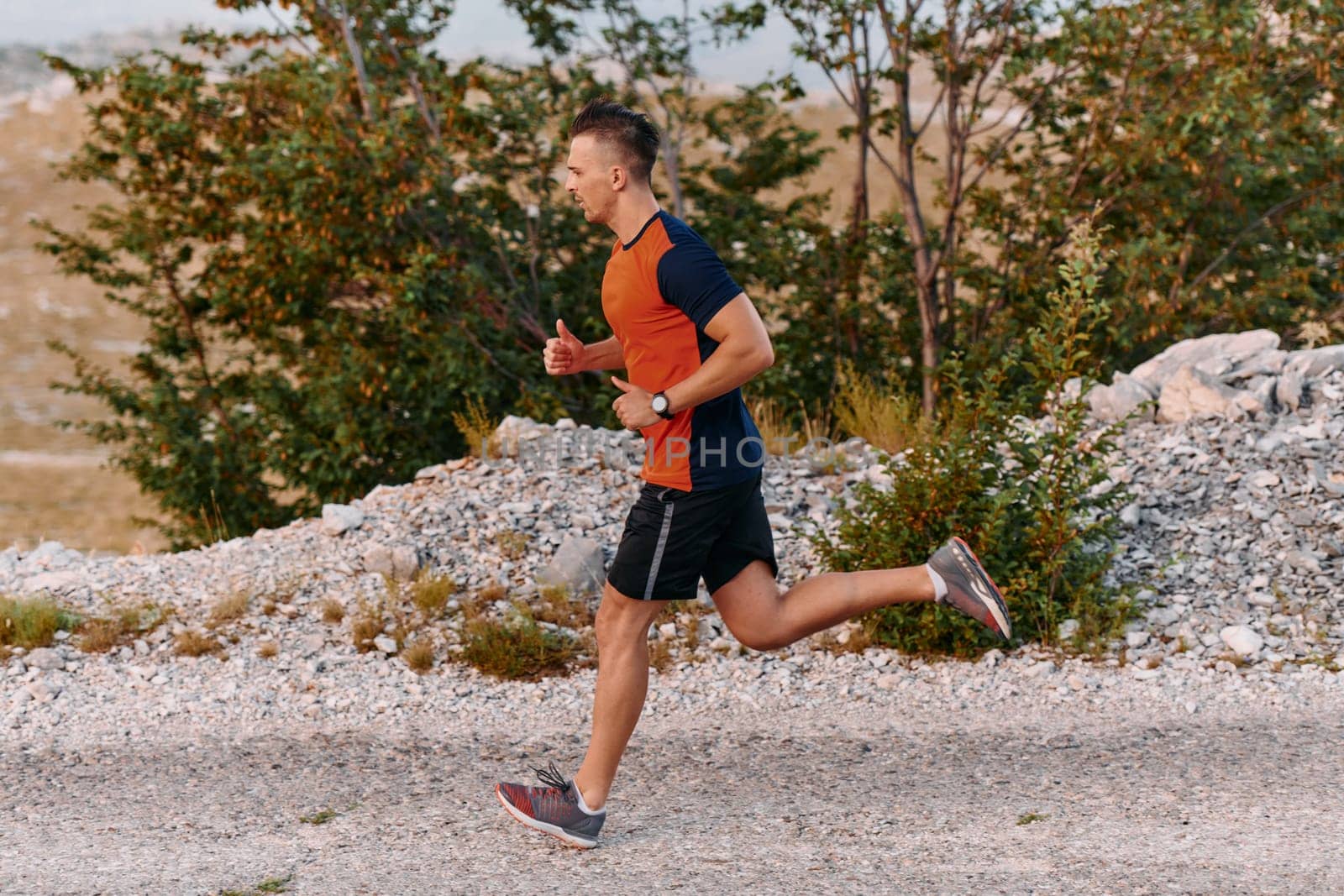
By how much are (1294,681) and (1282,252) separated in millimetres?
7584

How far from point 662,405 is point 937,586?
123cm

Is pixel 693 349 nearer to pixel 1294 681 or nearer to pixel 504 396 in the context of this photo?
pixel 1294 681

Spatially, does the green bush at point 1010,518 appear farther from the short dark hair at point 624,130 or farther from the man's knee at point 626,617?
the short dark hair at point 624,130

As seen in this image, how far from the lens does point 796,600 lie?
407 cm

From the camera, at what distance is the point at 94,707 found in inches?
212

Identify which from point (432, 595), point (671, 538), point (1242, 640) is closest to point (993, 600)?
point (671, 538)

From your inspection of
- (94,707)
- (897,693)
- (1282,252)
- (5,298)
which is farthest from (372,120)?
(5,298)

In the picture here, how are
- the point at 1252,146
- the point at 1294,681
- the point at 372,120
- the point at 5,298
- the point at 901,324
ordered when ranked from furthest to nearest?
the point at 5,298, the point at 901,324, the point at 372,120, the point at 1252,146, the point at 1294,681

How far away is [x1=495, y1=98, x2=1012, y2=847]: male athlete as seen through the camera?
11.9ft

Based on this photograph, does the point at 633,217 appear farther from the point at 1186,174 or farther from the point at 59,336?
the point at 59,336

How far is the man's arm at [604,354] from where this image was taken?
4.24 m

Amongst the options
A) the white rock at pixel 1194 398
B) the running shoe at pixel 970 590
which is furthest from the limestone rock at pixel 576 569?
the white rock at pixel 1194 398

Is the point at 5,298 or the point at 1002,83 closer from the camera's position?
the point at 1002,83

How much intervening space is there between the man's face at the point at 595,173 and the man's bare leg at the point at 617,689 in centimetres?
122
